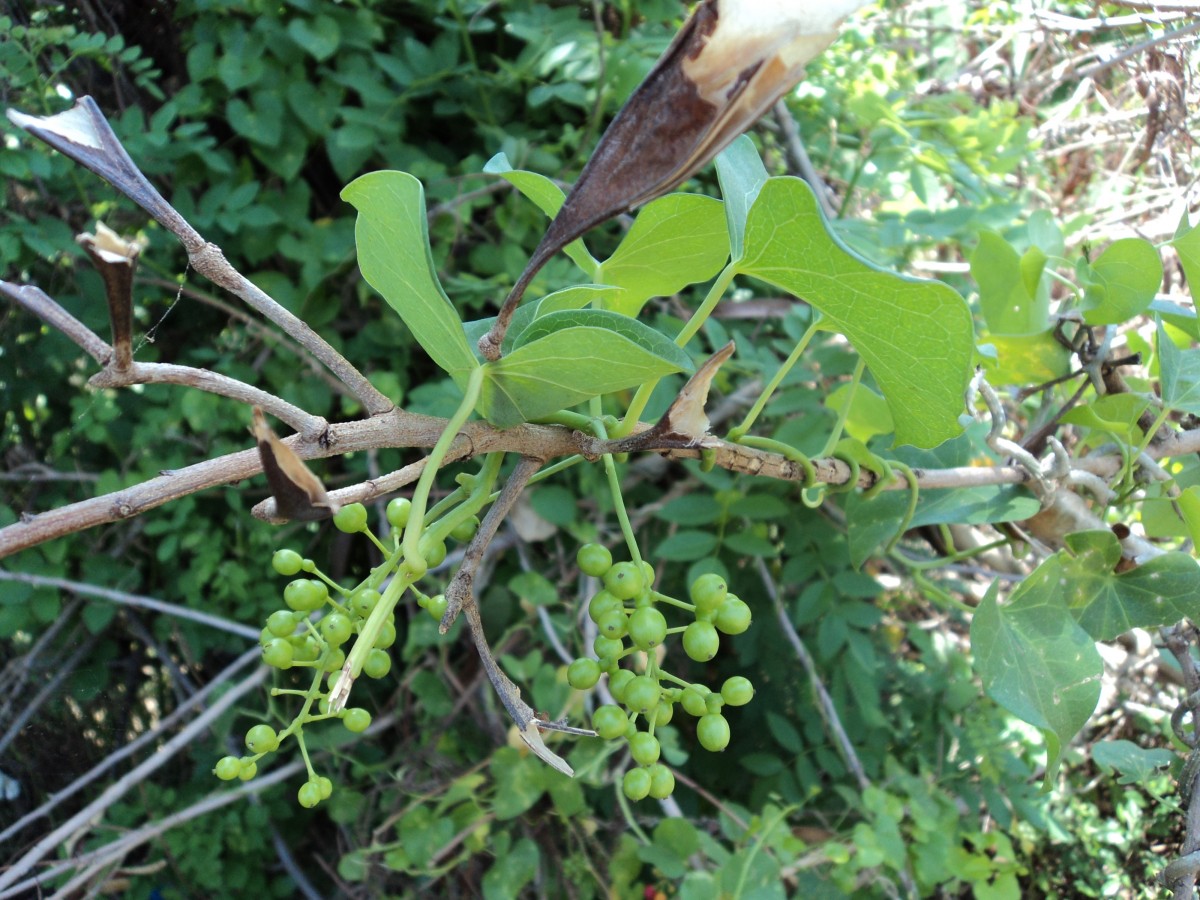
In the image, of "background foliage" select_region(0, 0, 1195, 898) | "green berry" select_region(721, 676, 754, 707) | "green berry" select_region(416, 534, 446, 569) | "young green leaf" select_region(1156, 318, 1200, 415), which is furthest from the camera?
"background foliage" select_region(0, 0, 1195, 898)

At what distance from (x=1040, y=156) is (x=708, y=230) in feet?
4.25

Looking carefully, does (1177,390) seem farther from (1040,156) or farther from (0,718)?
Result: (0,718)

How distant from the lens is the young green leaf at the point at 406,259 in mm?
322

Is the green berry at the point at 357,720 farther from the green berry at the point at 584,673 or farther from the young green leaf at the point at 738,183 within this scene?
the young green leaf at the point at 738,183

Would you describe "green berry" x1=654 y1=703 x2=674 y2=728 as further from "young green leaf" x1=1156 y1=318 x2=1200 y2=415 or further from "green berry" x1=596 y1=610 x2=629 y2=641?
"young green leaf" x1=1156 y1=318 x2=1200 y2=415

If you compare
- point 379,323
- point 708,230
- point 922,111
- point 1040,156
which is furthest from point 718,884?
point 1040,156

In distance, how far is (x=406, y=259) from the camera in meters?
0.33

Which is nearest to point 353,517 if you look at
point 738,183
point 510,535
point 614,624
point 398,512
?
point 398,512

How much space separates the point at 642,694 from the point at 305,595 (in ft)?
0.51

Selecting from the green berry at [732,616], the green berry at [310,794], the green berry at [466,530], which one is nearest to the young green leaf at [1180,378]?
the green berry at [732,616]

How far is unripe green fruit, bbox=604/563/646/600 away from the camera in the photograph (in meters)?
0.38

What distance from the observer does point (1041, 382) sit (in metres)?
0.68

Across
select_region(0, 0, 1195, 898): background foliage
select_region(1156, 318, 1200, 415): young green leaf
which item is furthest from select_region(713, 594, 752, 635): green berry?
select_region(0, 0, 1195, 898): background foliage

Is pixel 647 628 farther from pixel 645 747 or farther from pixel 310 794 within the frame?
pixel 310 794
